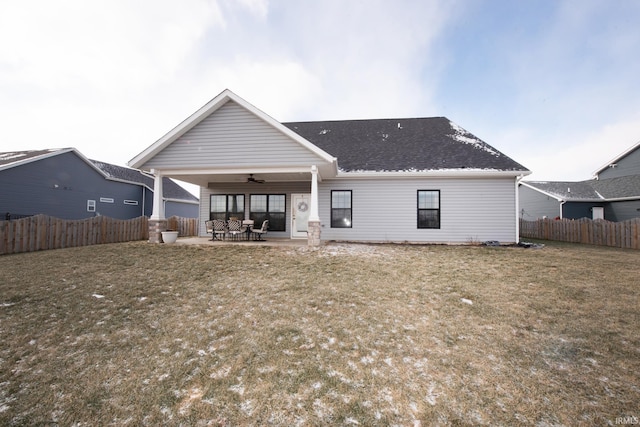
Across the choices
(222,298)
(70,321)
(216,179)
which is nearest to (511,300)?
(222,298)

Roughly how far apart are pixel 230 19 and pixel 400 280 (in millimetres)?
13535

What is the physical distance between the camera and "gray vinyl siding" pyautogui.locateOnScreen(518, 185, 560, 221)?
20.7m

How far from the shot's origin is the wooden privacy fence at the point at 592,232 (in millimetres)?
11242

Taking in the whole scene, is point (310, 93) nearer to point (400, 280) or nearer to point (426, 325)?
point (400, 280)

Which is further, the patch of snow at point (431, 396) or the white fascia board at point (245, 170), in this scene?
the white fascia board at point (245, 170)

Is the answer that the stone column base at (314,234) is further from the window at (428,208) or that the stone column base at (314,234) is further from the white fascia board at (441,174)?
the window at (428,208)

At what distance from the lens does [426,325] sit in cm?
369

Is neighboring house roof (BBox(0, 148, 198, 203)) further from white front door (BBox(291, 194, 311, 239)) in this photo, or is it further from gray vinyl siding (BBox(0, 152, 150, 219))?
white front door (BBox(291, 194, 311, 239))

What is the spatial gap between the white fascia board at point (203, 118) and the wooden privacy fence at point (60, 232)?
352cm

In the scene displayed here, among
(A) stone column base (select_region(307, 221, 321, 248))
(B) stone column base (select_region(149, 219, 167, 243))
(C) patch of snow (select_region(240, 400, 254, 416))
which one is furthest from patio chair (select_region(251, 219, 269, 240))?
(C) patch of snow (select_region(240, 400, 254, 416))

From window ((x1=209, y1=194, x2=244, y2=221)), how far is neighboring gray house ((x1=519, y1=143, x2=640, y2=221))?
23.2m

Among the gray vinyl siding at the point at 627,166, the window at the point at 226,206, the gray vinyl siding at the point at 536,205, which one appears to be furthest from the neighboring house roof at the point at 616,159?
the window at the point at 226,206

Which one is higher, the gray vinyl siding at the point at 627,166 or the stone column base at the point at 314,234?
the gray vinyl siding at the point at 627,166

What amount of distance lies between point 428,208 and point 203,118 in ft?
A: 33.5
